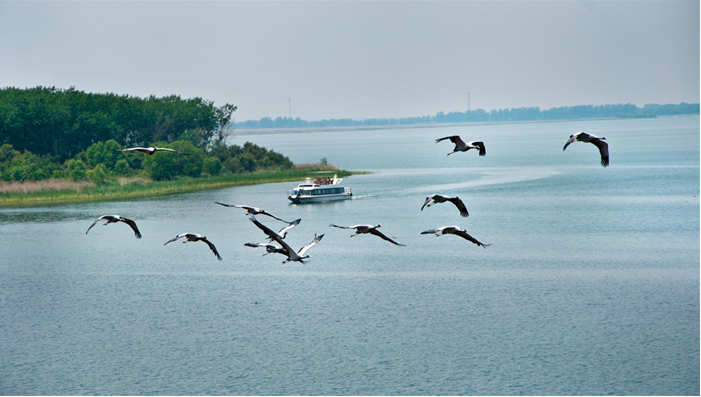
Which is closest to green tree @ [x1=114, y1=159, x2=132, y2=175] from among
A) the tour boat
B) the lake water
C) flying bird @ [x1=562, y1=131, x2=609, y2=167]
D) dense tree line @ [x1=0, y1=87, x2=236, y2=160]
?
dense tree line @ [x1=0, y1=87, x2=236, y2=160]

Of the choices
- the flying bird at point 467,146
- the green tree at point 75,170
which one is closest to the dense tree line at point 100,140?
the green tree at point 75,170

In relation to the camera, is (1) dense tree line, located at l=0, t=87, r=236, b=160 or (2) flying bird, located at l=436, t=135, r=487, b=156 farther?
(1) dense tree line, located at l=0, t=87, r=236, b=160

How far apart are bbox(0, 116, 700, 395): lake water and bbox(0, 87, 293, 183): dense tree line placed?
86.7ft

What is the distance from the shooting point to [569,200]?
121062mm

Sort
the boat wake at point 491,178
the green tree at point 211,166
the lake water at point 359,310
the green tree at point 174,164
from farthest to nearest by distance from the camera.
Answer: the green tree at point 211,166
the boat wake at point 491,178
the green tree at point 174,164
the lake water at point 359,310

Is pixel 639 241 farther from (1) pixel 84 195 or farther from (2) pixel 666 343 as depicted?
(1) pixel 84 195

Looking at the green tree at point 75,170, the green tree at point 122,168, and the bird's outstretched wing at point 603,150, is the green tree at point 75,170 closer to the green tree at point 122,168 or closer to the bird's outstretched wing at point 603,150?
the green tree at point 122,168

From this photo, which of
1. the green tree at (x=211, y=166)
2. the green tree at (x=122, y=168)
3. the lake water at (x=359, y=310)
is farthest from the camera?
the green tree at (x=211, y=166)

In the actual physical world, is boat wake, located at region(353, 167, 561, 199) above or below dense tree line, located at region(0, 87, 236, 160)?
below

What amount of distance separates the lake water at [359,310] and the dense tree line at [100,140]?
86.7ft

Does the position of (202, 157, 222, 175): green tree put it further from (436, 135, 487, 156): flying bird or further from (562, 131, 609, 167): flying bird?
(562, 131, 609, 167): flying bird

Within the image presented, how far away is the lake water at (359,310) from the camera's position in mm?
50250

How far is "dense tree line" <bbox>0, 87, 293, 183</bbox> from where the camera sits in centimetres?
12519

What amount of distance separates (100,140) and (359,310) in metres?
104
